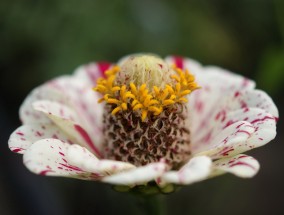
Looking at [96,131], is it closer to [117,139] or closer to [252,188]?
[117,139]

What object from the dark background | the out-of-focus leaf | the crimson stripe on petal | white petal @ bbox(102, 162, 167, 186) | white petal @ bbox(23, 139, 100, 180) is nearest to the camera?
white petal @ bbox(102, 162, 167, 186)

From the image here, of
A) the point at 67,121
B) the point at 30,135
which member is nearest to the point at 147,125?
the point at 67,121

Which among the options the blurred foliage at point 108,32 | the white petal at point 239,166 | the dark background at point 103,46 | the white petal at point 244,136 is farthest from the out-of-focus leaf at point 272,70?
the white petal at point 239,166

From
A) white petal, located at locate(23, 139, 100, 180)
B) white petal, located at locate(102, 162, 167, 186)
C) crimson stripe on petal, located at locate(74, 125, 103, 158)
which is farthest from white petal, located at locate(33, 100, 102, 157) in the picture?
white petal, located at locate(102, 162, 167, 186)

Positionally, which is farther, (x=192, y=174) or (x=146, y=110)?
(x=146, y=110)

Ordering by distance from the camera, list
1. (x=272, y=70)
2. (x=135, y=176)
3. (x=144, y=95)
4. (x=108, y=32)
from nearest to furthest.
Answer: (x=135, y=176) < (x=144, y=95) < (x=272, y=70) < (x=108, y=32)

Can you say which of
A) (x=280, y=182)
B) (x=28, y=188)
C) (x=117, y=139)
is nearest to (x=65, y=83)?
(x=117, y=139)

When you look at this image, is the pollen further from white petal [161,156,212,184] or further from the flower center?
white petal [161,156,212,184]

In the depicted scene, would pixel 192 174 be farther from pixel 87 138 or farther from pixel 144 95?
pixel 87 138
